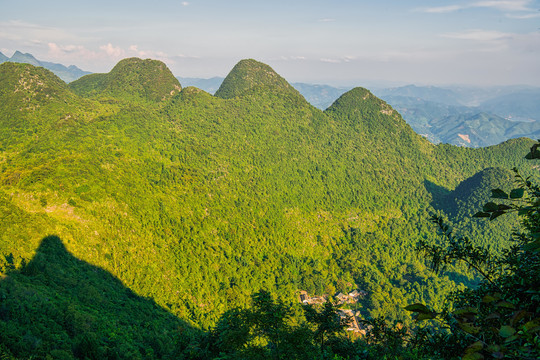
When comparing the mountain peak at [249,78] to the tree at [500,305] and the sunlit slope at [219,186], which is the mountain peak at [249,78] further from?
the tree at [500,305]

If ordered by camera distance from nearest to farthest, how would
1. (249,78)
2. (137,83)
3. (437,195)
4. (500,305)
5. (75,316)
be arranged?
(500,305), (75,316), (437,195), (137,83), (249,78)

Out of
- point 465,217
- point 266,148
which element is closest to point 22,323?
point 266,148

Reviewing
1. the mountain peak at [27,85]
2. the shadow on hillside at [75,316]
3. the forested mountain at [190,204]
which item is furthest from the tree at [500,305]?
the mountain peak at [27,85]

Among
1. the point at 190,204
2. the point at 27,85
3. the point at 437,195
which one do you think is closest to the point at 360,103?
the point at 437,195

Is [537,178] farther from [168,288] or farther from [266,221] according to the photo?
[168,288]

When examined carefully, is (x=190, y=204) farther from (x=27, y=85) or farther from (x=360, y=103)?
(x=360, y=103)
